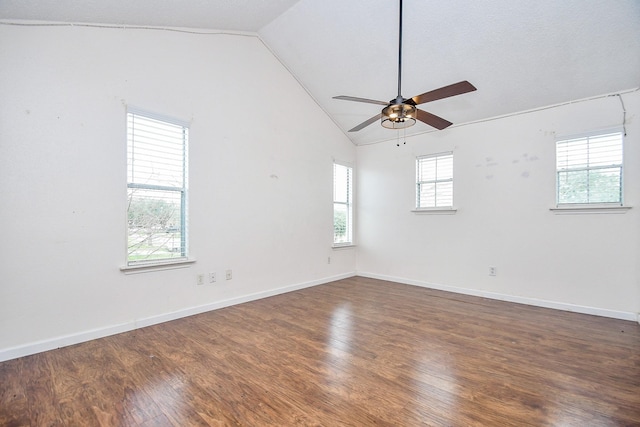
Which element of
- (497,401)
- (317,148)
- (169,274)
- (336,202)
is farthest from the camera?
(336,202)

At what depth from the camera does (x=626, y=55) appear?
3219 mm

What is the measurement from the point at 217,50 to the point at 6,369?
3.81m

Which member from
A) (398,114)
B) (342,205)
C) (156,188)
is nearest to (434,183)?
(342,205)

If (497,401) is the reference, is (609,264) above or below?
above

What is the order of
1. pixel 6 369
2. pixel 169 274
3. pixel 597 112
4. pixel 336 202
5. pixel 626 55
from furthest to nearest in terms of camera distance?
pixel 336 202 < pixel 597 112 < pixel 169 274 < pixel 626 55 < pixel 6 369

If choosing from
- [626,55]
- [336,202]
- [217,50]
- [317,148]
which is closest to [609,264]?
[626,55]

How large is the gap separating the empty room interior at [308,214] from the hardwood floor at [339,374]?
0.08ft

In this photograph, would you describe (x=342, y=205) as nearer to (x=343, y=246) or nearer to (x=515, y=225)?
(x=343, y=246)

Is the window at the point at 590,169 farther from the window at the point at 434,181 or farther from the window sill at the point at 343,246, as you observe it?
the window sill at the point at 343,246

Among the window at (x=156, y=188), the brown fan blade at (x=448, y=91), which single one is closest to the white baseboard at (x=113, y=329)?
the window at (x=156, y=188)

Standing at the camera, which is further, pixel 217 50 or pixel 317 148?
pixel 317 148

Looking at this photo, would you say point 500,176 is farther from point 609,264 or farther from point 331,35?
point 331,35

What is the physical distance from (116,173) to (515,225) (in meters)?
5.00

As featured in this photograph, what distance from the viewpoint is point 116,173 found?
3035 millimetres
